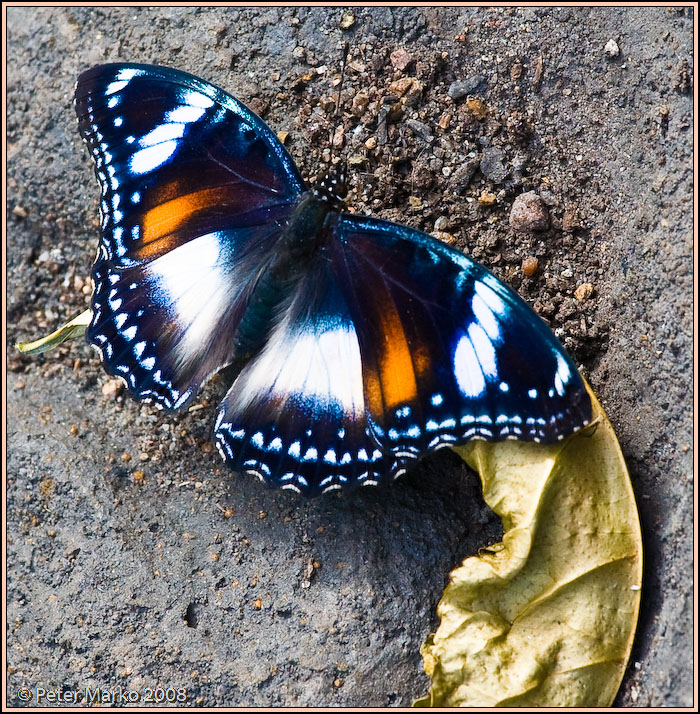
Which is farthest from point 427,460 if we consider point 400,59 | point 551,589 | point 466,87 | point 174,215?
point 400,59

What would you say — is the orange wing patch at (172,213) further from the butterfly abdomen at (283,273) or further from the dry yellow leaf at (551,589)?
the dry yellow leaf at (551,589)

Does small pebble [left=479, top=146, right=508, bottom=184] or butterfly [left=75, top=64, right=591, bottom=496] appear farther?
small pebble [left=479, top=146, right=508, bottom=184]

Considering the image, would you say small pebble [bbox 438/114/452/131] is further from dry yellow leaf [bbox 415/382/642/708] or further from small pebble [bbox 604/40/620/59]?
dry yellow leaf [bbox 415/382/642/708]

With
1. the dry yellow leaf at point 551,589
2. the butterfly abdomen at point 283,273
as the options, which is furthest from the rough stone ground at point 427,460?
the butterfly abdomen at point 283,273

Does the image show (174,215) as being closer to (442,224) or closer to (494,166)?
(442,224)

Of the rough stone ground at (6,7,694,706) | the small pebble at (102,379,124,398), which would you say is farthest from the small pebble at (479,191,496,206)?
the small pebble at (102,379,124,398)

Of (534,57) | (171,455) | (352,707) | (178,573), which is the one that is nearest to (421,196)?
(534,57)
